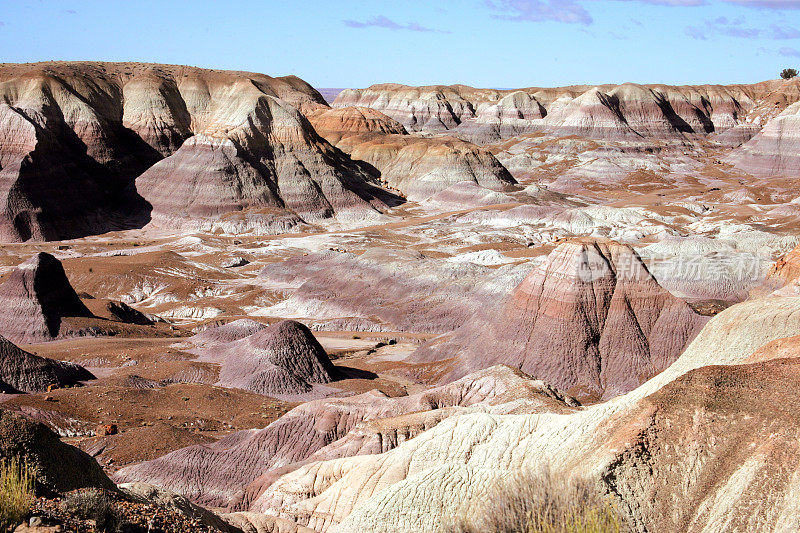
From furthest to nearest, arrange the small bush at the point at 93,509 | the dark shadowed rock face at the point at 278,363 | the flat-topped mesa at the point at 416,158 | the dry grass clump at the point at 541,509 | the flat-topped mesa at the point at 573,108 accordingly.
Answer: the flat-topped mesa at the point at 573,108
the flat-topped mesa at the point at 416,158
the dark shadowed rock face at the point at 278,363
the small bush at the point at 93,509
the dry grass clump at the point at 541,509

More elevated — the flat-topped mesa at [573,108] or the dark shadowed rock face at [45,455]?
the flat-topped mesa at [573,108]

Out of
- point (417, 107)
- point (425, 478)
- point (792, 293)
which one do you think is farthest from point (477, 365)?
point (417, 107)

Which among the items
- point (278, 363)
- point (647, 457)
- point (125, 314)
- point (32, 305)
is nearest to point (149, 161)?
point (125, 314)

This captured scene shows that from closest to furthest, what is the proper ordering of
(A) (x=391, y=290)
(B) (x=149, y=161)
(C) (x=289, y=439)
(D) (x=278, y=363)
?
(C) (x=289, y=439), (D) (x=278, y=363), (A) (x=391, y=290), (B) (x=149, y=161)

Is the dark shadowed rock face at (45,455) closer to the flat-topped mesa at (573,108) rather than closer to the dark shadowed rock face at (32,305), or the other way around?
the dark shadowed rock face at (32,305)

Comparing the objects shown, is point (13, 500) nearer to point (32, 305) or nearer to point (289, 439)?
point (289, 439)

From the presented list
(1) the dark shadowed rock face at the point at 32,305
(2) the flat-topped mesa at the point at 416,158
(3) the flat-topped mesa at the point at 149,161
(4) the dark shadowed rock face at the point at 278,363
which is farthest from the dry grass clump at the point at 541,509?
(2) the flat-topped mesa at the point at 416,158

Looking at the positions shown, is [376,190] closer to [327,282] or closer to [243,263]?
[243,263]
